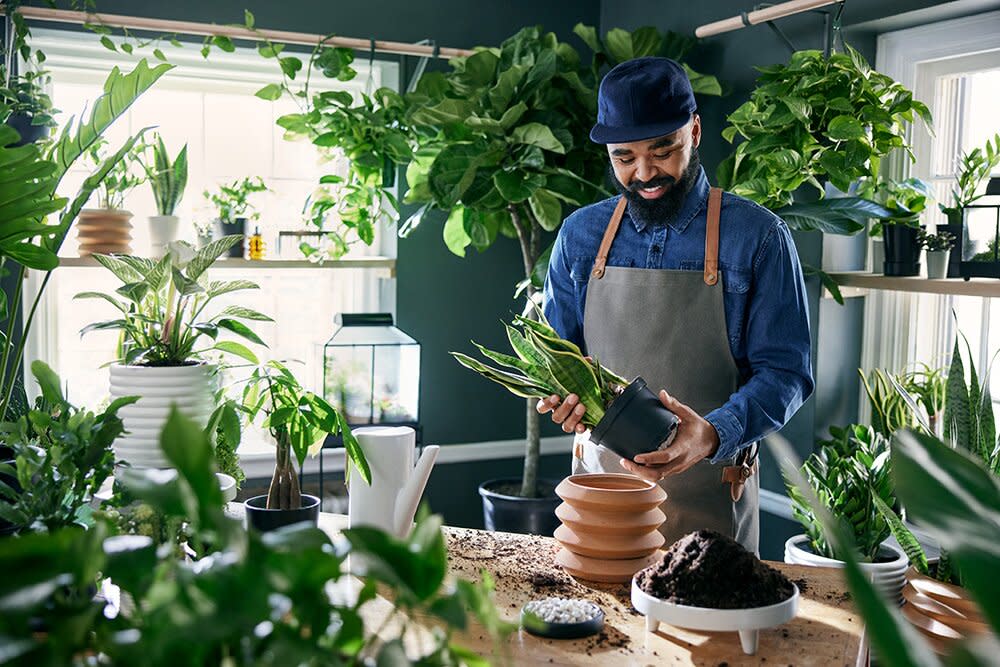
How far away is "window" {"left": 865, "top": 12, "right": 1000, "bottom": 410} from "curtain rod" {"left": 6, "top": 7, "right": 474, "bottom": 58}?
5.55 feet

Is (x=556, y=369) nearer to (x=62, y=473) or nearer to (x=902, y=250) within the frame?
(x=62, y=473)

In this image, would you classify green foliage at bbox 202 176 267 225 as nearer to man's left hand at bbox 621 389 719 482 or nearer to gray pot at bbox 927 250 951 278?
man's left hand at bbox 621 389 719 482

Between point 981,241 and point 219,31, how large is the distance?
2624 mm

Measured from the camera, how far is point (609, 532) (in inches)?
67.9

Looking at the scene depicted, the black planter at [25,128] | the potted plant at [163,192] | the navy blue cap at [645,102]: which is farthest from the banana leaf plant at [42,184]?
the potted plant at [163,192]

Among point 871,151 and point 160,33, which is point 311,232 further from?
point 871,151

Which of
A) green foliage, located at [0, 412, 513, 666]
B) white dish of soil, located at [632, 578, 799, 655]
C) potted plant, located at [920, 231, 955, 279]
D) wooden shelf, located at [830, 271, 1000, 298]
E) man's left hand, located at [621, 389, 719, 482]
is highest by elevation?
potted plant, located at [920, 231, 955, 279]

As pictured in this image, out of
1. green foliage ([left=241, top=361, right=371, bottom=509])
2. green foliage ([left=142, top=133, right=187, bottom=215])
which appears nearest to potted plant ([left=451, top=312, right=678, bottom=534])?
green foliage ([left=241, top=361, right=371, bottom=509])

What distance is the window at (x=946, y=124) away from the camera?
321 cm

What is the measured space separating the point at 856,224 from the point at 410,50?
1.86 meters

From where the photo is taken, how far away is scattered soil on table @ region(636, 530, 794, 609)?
1.45m

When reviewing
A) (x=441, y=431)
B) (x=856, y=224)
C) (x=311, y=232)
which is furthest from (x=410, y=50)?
(x=856, y=224)

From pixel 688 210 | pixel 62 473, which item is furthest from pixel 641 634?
pixel 688 210

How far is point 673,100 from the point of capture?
2.48 meters
